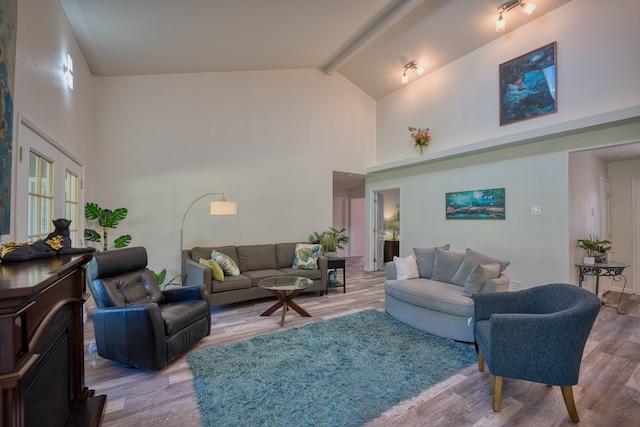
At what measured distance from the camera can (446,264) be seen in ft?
11.8

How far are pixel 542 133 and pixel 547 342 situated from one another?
3244 mm

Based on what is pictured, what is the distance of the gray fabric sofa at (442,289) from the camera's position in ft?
9.47

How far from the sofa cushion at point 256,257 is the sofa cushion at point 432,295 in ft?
7.16

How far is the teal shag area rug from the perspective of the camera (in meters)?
1.90

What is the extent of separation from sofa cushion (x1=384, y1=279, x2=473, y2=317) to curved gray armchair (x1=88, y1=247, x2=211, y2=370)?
220 centimetres

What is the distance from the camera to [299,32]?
4.21 m

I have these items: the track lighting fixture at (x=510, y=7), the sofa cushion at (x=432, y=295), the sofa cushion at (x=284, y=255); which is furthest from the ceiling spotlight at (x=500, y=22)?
the sofa cushion at (x=284, y=255)

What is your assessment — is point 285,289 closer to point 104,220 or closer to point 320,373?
point 320,373

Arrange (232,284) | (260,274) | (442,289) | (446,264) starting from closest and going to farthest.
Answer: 1. (442,289)
2. (446,264)
3. (232,284)
4. (260,274)

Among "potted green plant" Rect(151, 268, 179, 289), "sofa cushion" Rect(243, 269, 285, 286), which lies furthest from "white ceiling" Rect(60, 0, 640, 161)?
"sofa cushion" Rect(243, 269, 285, 286)

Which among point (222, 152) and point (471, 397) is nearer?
point (471, 397)

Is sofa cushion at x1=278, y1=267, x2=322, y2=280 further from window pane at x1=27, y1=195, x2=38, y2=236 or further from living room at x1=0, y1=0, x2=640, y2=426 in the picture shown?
window pane at x1=27, y1=195, x2=38, y2=236

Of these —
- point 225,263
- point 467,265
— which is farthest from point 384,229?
point 225,263

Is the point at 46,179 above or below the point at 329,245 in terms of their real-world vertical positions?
above
